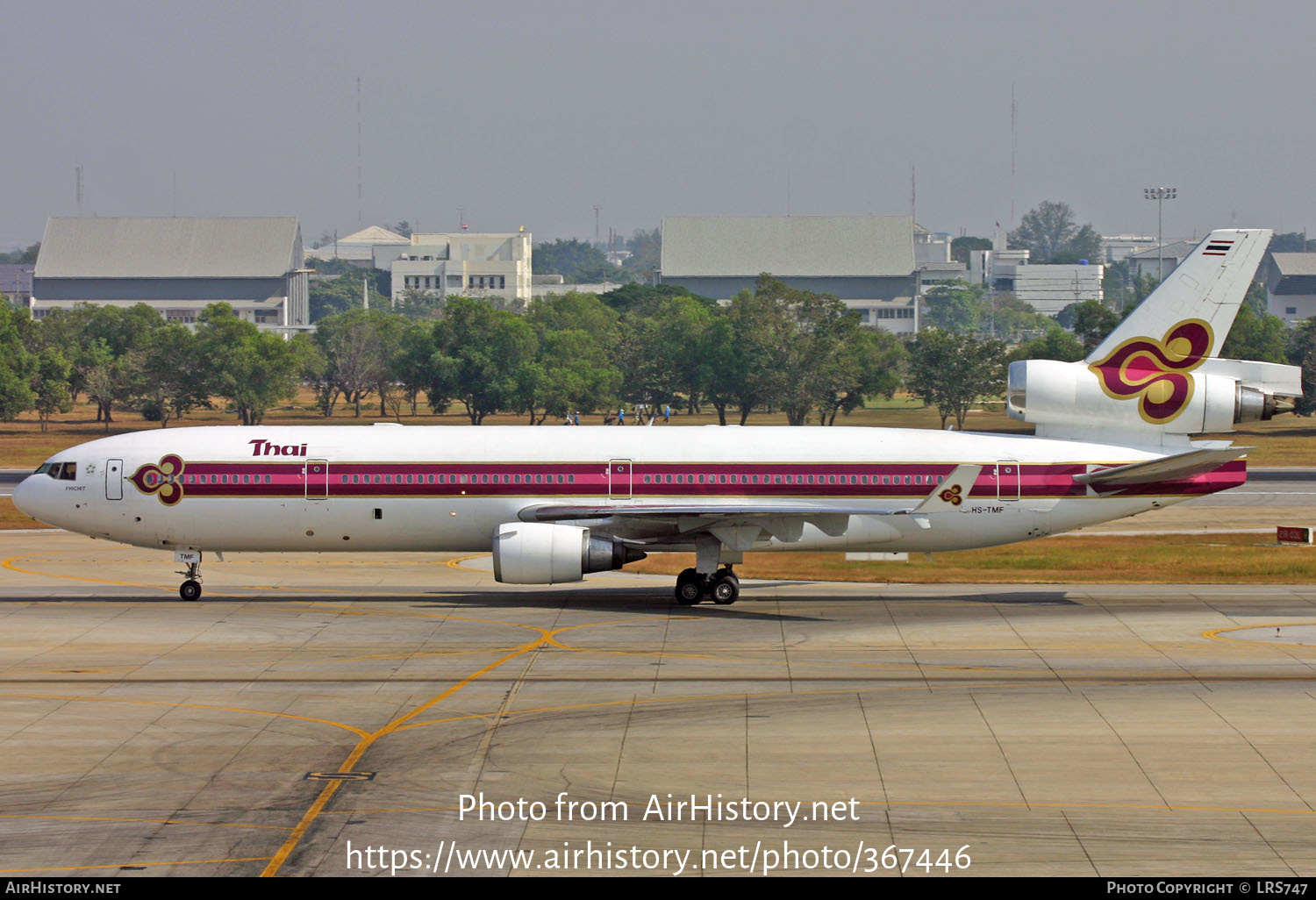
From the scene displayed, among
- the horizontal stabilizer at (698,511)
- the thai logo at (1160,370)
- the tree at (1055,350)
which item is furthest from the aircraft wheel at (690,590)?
the tree at (1055,350)

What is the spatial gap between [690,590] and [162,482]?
1615cm

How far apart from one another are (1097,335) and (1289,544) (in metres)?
73.1

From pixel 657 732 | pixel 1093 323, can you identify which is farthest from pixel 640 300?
pixel 657 732

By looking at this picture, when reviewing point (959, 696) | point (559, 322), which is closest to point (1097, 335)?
point (559, 322)

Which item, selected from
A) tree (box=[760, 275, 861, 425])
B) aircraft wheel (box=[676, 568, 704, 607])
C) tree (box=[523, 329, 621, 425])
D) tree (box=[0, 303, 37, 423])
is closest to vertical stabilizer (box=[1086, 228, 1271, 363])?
aircraft wheel (box=[676, 568, 704, 607])

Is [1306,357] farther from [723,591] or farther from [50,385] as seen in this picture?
[50,385]

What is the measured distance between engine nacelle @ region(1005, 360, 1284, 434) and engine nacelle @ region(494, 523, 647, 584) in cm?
1383

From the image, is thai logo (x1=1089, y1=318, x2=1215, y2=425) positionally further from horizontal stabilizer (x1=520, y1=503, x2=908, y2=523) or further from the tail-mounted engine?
horizontal stabilizer (x1=520, y1=503, x2=908, y2=523)

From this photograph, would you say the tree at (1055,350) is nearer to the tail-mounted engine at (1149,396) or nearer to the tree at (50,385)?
the tail-mounted engine at (1149,396)

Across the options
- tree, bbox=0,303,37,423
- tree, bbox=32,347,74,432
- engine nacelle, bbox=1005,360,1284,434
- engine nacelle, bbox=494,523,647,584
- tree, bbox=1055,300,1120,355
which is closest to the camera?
engine nacelle, bbox=494,523,647,584

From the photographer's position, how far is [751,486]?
134ft

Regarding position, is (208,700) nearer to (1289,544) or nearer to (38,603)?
(38,603)

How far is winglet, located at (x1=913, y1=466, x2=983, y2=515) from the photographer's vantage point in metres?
38.1
